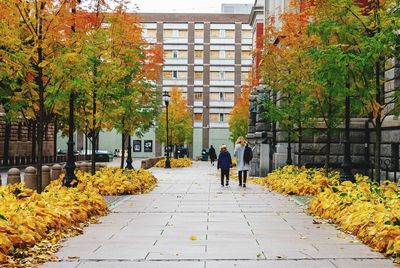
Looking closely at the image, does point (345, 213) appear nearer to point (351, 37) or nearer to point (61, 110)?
point (351, 37)

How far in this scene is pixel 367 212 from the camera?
36.2ft

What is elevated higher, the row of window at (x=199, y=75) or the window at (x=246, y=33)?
the window at (x=246, y=33)

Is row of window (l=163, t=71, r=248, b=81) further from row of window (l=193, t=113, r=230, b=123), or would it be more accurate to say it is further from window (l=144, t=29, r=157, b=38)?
window (l=144, t=29, r=157, b=38)

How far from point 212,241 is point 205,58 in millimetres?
85452

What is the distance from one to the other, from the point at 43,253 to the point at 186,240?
7.91 ft

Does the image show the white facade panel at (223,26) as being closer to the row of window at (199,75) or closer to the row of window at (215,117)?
the row of window at (199,75)

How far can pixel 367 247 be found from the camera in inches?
376

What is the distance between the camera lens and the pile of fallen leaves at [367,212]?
9133 mm

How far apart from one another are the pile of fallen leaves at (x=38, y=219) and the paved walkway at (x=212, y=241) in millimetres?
307

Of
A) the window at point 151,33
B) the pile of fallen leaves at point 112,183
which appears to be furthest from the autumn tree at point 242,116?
the pile of fallen leaves at point 112,183

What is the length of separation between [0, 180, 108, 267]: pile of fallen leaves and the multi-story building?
79.0m

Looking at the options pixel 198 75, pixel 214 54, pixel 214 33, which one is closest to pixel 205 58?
pixel 214 54

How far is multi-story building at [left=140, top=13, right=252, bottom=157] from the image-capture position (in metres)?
93.6

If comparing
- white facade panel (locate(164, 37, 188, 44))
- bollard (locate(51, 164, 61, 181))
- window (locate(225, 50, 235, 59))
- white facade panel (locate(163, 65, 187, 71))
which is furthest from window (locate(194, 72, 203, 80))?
bollard (locate(51, 164, 61, 181))
